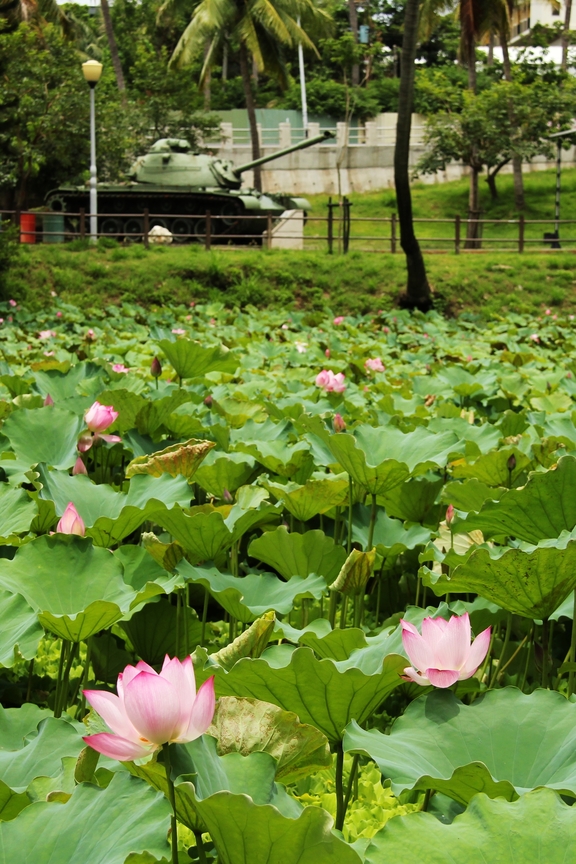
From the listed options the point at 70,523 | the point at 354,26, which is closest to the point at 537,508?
the point at 70,523

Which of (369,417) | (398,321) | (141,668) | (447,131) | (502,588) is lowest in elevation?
(398,321)

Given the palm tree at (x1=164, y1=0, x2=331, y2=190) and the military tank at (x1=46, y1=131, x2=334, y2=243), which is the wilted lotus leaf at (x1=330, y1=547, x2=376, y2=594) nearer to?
the military tank at (x1=46, y1=131, x2=334, y2=243)

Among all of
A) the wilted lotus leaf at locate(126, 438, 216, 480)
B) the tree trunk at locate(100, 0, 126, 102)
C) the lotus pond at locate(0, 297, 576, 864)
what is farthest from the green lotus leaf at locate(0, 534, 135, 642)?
the tree trunk at locate(100, 0, 126, 102)

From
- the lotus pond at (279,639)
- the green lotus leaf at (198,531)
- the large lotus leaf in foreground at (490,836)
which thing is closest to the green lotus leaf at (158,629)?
the lotus pond at (279,639)

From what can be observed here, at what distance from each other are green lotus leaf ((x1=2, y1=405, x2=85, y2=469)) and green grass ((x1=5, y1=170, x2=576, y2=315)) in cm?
945

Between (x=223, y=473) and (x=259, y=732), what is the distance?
4.00ft

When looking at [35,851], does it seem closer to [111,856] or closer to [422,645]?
[111,856]

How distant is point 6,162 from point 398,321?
10.5 metres

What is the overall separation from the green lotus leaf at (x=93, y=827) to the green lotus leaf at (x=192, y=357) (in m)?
2.30

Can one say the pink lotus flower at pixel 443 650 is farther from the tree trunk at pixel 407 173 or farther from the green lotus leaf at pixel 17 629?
the tree trunk at pixel 407 173

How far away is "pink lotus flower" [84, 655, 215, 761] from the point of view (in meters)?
0.79

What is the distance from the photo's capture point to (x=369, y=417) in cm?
304

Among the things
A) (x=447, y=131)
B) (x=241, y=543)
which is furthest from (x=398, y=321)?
(x=447, y=131)

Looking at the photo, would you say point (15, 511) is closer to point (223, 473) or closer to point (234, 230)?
point (223, 473)
